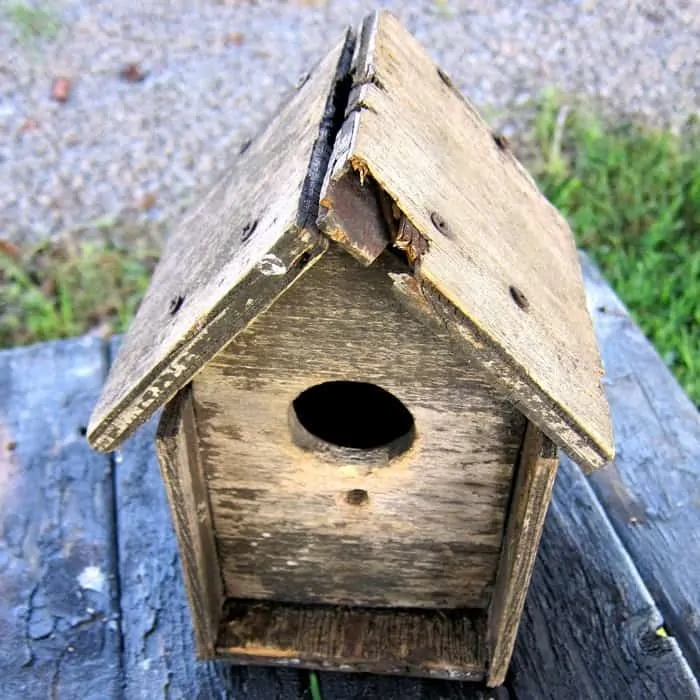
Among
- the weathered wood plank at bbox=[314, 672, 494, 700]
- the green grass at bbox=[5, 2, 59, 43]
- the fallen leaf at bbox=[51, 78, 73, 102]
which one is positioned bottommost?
the weathered wood plank at bbox=[314, 672, 494, 700]

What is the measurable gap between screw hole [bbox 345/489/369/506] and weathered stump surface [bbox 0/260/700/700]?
35 cm

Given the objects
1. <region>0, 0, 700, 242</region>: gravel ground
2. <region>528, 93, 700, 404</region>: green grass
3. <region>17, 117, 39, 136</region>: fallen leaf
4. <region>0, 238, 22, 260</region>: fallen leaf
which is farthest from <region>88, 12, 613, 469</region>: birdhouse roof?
<region>17, 117, 39, 136</region>: fallen leaf

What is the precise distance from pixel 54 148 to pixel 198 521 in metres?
2.88

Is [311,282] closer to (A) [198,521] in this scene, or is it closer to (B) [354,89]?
(B) [354,89]

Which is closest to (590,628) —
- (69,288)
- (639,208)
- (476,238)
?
(476,238)

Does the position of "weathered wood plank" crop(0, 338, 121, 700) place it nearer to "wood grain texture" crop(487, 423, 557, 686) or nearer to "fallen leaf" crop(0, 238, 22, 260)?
"wood grain texture" crop(487, 423, 557, 686)

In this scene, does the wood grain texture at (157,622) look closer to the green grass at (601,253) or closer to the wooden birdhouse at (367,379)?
the wooden birdhouse at (367,379)

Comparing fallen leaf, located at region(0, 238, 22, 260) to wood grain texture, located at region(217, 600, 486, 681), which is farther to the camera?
fallen leaf, located at region(0, 238, 22, 260)

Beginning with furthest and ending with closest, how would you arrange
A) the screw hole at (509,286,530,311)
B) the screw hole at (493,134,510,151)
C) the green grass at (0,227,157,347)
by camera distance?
the green grass at (0,227,157,347)
the screw hole at (493,134,510,151)
the screw hole at (509,286,530,311)

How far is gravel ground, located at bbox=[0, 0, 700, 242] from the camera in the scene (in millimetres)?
3730

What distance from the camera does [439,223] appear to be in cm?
107

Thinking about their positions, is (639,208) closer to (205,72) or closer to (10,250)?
(205,72)

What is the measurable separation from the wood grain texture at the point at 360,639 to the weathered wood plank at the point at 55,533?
235 millimetres

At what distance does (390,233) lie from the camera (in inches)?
39.3
